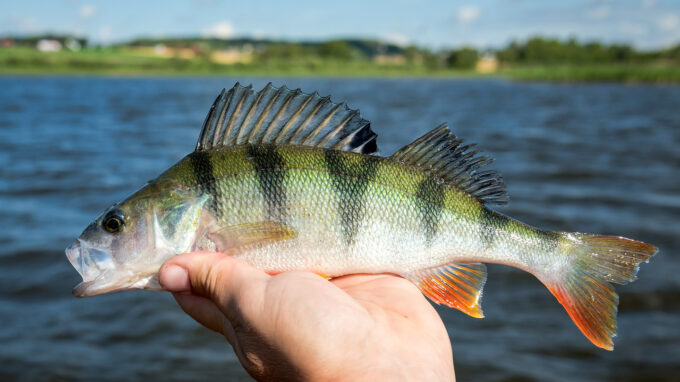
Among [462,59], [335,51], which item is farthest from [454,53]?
[335,51]

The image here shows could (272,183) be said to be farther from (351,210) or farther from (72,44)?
(72,44)

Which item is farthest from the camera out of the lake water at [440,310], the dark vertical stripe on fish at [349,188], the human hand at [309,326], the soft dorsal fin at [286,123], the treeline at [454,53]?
the treeline at [454,53]

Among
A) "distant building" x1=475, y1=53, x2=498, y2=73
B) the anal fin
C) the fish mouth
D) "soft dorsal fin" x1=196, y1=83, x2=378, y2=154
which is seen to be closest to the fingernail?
the fish mouth

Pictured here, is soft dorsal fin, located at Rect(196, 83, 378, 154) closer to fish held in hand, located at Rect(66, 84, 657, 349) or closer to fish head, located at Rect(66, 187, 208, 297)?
fish held in hand, located at Rect(66, 84, 657, 349)

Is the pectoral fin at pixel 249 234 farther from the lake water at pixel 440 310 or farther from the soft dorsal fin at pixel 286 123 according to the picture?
the lake water at pixel 440 310

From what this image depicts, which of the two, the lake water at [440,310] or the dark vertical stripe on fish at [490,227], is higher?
the dark vertical stripe on fish at [490,227]

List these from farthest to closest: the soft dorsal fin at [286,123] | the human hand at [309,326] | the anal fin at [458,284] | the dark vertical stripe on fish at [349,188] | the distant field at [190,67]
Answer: the distant field at [190,67]
the anal fin at [458,284]
the soft dorsal fin at [286,123]
the dark vertical stripe on fish at [349,188]
the human hand at [309,326]

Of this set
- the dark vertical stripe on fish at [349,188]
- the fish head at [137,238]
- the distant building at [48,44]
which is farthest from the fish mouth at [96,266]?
the distant building at [48,44]
